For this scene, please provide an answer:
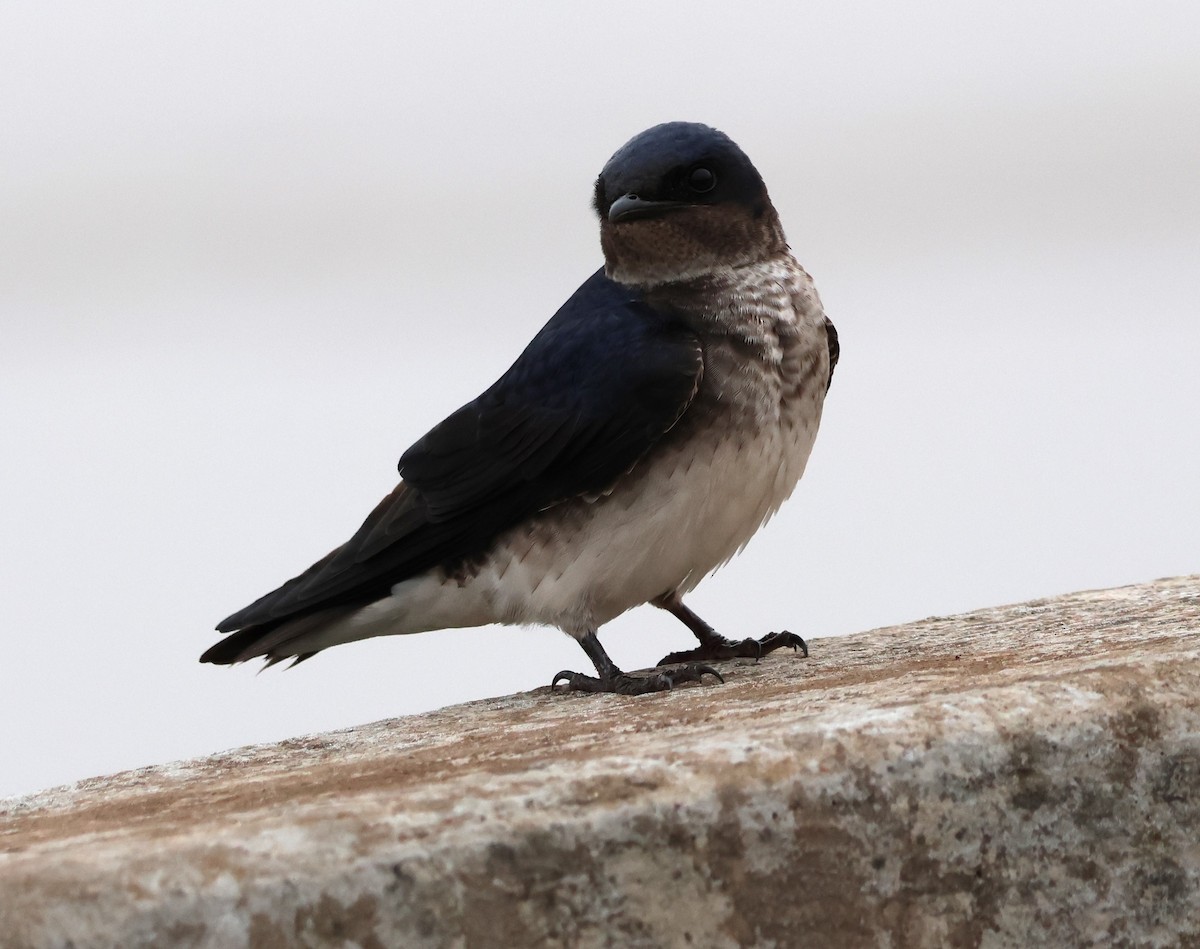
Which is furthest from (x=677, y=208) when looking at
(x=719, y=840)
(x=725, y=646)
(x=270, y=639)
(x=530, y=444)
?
(x=719, y=840)

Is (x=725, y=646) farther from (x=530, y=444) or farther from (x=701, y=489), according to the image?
(x=530, y=444)

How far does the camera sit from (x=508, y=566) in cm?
379

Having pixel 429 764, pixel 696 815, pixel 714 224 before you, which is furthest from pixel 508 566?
pixel 696 815

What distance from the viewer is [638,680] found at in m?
3.54

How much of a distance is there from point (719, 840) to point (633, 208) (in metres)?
1.89

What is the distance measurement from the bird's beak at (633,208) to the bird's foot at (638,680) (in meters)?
1.00

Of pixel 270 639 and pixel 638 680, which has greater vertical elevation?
pixel 270 639

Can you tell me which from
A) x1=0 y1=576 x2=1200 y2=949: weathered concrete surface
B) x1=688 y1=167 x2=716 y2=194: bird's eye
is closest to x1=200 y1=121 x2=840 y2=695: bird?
x1=688 y1=167 x2=716 y2=194: bird's eye

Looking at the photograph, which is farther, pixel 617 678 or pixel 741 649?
pixel 741 649

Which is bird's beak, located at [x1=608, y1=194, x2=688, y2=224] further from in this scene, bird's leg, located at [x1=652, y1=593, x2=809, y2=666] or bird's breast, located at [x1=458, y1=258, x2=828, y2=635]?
bird's leg, located at [x1=652, y1=593, x2=809, y2=666]

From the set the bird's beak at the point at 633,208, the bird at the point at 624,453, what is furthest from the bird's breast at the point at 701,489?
the bird's beak at the point at 633,208

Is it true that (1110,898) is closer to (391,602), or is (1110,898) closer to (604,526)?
(604,526)

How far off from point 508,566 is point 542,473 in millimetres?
231

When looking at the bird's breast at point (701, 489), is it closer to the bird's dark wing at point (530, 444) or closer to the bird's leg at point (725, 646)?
the bird's dark wing at point (530, 444)
